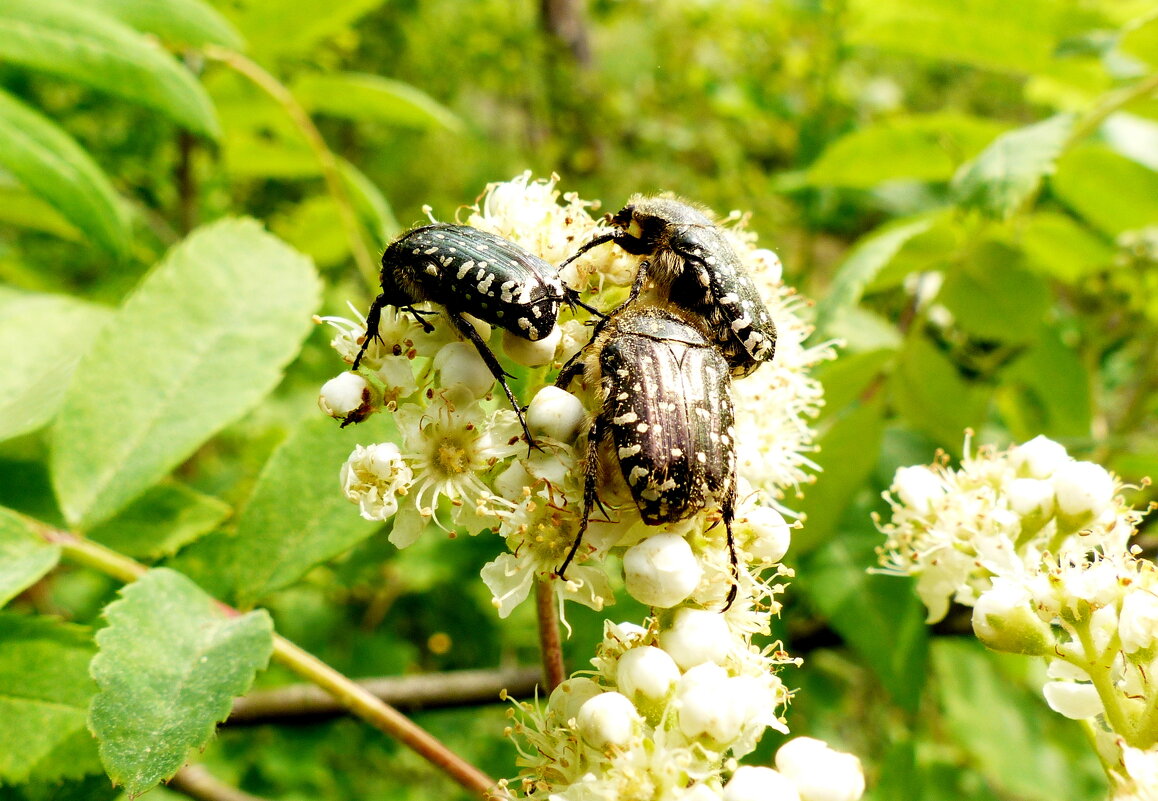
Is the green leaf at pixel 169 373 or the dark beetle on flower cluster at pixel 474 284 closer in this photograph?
the dark beetle on flower cluster at pixel 474 284

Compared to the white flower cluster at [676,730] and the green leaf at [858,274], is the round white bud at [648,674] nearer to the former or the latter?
the white flower cluster at [676,730]

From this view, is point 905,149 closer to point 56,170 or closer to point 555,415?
point 555,415

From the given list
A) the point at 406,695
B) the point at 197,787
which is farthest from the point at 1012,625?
the point at 197,787

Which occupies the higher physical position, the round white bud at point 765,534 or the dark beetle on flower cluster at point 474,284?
the dark beetle on flower cluster at point 474,284

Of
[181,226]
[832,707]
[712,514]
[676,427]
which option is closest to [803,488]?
[712,514]

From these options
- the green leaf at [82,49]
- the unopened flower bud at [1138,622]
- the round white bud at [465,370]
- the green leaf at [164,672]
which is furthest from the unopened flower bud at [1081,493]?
the green leaf at [82,49]
